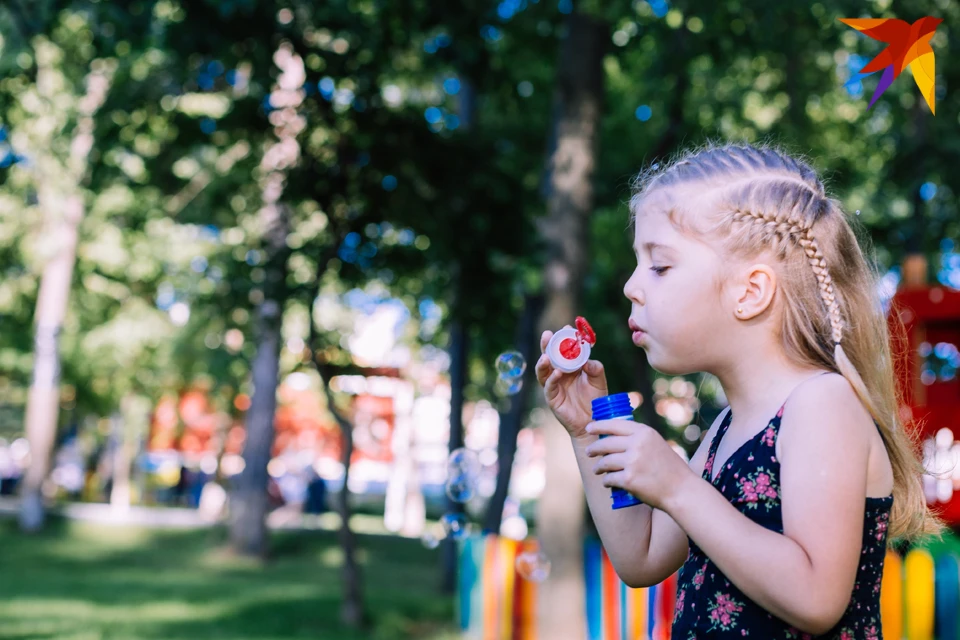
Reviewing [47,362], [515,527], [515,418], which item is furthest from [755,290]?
A: [515,527]

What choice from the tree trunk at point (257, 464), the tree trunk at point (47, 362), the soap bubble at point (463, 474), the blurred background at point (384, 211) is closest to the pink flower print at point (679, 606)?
the blurred background at point (384, 211)

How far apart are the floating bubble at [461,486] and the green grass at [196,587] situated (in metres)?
5.66

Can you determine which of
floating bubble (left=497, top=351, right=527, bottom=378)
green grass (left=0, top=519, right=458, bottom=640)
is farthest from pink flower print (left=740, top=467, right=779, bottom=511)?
green grass (left=0, top=519, right=458, bottom=640)

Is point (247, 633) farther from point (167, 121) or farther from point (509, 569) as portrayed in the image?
point (167, 121)

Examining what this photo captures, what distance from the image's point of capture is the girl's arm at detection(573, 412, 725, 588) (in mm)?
1783

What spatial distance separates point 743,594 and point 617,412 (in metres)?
0.32

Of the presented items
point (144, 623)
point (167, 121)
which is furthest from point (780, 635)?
point (144, 623)

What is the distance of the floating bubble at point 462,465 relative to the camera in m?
4.30

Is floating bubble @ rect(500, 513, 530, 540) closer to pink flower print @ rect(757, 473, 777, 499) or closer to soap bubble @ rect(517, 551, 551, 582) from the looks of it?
soap bubble @ rect(517, 551, 551, 582)

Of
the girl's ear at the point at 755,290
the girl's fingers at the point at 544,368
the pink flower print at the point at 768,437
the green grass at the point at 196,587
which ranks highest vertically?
the girl's ear at the point at 755,290

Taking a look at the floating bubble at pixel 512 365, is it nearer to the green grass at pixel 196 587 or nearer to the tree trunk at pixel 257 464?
the green grass at pixel 196 587

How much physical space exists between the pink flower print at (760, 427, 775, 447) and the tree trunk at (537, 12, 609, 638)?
5889 millimetres

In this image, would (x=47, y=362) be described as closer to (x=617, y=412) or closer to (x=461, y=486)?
(x=461, y=486)

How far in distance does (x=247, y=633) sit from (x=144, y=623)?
1.09 meters
